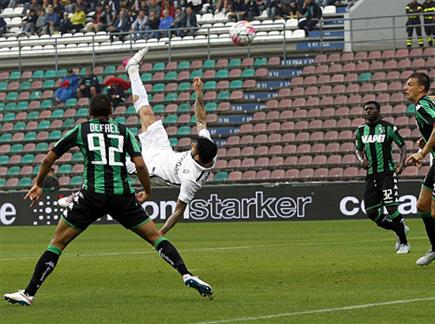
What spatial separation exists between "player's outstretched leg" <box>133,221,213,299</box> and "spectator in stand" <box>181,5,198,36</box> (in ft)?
102

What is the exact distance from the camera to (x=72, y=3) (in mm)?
48438

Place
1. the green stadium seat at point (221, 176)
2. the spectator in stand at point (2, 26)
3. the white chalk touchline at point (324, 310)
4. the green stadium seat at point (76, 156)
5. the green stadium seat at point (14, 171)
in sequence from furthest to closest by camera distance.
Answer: the spectator in stand at point (2, 26)
the green stadium seat at point (14, 171)
the green stadium seat at point (76, 156)
the green stadium seat at point (221, 176)
the white chalk touchline at point (324, 310)

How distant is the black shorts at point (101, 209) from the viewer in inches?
476

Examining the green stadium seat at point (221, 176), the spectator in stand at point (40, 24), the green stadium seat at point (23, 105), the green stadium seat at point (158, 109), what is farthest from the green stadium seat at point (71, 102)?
the green stadium seat at point (221, 176)

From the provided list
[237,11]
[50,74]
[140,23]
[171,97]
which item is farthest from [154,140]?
[50,74]

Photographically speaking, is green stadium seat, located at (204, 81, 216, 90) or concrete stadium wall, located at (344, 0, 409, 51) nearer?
concrete stadium wall, located at (344, 0, 409, 51)

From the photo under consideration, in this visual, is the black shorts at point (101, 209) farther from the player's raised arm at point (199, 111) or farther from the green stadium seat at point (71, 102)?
the green stadium seat at point (71, 102)

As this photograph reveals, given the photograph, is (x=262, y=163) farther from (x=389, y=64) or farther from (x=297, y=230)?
(x=297, y=230)

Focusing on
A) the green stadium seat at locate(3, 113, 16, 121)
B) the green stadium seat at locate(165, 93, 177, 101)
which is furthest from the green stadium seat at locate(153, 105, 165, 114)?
the green stadium seat at locate(3, 113, 16, 121)

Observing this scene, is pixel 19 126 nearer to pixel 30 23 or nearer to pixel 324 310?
pixel 30 23

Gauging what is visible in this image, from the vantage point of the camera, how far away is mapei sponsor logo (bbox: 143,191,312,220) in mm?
33031

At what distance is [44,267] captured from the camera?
11938mm

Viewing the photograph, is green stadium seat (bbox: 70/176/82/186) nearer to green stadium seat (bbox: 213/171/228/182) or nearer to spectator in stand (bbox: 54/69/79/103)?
green stadium seat (bbox: 213/171/228/182)

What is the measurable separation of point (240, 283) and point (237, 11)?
29596 mm
